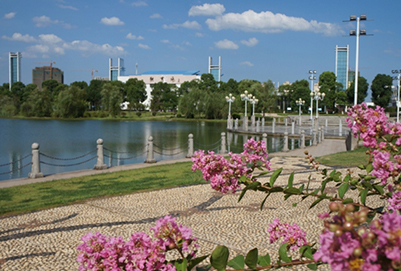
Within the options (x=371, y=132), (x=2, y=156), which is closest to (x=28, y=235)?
(x=371, y=132)

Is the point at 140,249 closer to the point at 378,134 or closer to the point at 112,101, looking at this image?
the point at 378,134

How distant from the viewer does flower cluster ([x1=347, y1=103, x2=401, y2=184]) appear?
2080 mm

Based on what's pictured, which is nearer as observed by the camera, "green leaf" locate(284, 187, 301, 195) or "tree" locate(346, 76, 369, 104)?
"green leaf" locate(284, 187, 301, 195)

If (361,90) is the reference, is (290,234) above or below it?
below

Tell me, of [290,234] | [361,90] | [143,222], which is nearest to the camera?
[290,234]

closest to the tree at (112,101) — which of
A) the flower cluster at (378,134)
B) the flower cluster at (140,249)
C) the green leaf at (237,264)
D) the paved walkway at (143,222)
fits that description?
the paved walkway at (143,222)

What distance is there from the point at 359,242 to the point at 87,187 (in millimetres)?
10327

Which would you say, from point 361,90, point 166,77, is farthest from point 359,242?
point 166,77

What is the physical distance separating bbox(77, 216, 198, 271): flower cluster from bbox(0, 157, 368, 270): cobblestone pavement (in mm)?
2978

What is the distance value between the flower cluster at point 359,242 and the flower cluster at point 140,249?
0.71 metres

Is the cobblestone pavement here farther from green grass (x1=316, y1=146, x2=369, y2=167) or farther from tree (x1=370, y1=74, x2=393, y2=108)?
tree (x1=370, y1=74, x2=393, y2=108)

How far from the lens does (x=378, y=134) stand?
2201 millimetres

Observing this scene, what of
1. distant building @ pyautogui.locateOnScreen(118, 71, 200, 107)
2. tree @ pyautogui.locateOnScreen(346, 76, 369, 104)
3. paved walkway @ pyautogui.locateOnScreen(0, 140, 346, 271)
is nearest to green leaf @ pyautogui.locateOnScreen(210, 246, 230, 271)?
paved walkway @ pyautogui.locateOnScreen(0, 140, 346, 271)

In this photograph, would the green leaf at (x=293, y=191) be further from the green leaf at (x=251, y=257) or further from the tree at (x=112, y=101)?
the tree at (x=112, y=101)
